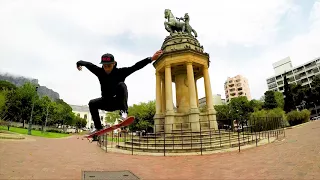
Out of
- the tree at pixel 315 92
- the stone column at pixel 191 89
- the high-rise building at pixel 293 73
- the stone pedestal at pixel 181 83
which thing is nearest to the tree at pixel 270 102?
the tree at pixel 315 92

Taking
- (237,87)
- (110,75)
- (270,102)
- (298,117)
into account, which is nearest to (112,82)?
(110,75)

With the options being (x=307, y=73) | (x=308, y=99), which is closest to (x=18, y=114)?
(x=308, y=99)

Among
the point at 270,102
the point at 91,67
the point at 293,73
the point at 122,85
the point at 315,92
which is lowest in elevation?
the point at 122,85

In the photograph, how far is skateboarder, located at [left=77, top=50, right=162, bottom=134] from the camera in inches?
156

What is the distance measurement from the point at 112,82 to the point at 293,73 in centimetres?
11526

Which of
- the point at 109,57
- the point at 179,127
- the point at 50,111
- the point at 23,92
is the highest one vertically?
the point at 23,92

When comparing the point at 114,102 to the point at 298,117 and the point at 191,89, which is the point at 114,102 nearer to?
the point at 191,89

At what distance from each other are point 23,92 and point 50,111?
789 centimetres

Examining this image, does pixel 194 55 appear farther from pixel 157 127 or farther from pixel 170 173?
pixel 170 173

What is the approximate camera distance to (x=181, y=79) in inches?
816

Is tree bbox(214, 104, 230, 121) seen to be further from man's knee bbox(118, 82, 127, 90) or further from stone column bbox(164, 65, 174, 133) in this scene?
man's knee bbox(118, 82, 127, 90)

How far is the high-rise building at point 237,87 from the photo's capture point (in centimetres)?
12044

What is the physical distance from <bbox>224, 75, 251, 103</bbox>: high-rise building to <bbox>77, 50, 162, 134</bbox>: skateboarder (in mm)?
121046

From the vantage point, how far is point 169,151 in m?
13.3
